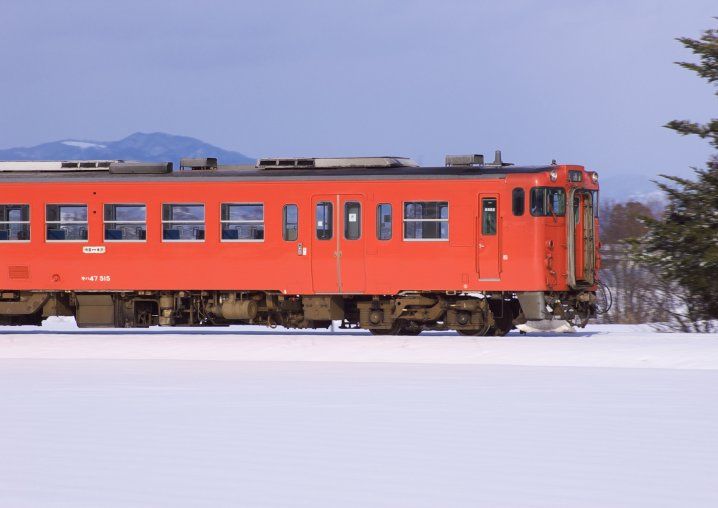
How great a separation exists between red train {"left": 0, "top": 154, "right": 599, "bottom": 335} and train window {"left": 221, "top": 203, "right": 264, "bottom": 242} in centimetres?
3

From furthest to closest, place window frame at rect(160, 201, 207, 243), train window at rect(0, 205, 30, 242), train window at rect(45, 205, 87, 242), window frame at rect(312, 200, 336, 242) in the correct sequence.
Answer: train window at rect(0, 205, 30, 242) < train window at rect(45, 205, 87, 242) < window frame at rect(160, 201, 207, 243) < window frame at rect(312, 200, 336, 242)

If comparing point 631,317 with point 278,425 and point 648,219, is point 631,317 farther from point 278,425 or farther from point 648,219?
point 278,425

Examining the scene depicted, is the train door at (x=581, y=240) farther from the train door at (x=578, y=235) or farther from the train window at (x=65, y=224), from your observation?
the train window at (x=65, y=224)

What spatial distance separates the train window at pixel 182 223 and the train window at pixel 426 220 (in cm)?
435

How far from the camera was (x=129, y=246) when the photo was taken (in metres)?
27.3

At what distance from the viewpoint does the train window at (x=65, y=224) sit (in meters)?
27.6

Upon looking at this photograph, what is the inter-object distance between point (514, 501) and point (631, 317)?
28473 mm

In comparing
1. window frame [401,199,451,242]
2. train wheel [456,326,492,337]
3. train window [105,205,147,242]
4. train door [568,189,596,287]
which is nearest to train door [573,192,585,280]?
train door [568,189,596,287]

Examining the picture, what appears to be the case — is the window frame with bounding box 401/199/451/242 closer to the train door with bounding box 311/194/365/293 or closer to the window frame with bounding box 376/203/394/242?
the window frame with bounding box 376/203/394/242

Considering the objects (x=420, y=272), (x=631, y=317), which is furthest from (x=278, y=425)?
(x=631, y=317)

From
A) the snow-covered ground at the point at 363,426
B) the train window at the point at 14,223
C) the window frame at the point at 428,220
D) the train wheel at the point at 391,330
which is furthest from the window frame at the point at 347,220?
the train window at the point at 14,223

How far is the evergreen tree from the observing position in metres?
28.0

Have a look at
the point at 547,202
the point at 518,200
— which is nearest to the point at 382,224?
the point at 518,200

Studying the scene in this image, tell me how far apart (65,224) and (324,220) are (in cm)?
572
